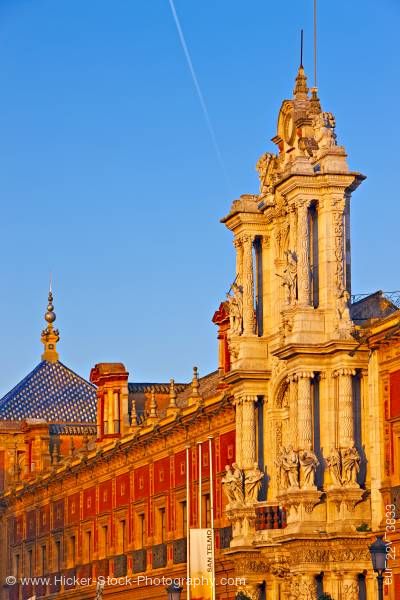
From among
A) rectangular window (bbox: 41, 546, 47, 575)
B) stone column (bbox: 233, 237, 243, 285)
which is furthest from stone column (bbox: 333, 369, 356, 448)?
rectangular window (bbox: 41, 546, 47, 575)

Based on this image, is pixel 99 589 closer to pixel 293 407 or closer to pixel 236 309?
pixel 236 309

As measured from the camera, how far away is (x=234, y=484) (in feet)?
158

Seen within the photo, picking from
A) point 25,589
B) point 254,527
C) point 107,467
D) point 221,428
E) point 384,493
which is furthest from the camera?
point 25,589

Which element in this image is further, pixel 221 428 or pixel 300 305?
pixel 221 428

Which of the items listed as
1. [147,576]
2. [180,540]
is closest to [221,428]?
[180,540]

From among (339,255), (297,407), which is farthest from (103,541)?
(339,255)

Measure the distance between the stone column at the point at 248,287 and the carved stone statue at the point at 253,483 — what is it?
12.1ft

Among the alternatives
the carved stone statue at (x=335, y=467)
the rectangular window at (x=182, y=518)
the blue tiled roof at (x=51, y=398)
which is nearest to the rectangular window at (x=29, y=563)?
the blue tiled roof at (x=51, y=398)

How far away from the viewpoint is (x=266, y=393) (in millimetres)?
48156

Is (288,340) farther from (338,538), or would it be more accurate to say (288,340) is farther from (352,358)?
(338,538)

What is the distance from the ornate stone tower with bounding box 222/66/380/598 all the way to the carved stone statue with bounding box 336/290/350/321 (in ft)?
0.08

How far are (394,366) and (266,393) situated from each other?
19.6 ft

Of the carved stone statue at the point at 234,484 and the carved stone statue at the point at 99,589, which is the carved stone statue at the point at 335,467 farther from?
the carved stone statue at the point at 99,589

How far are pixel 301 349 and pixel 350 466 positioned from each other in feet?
10.3
